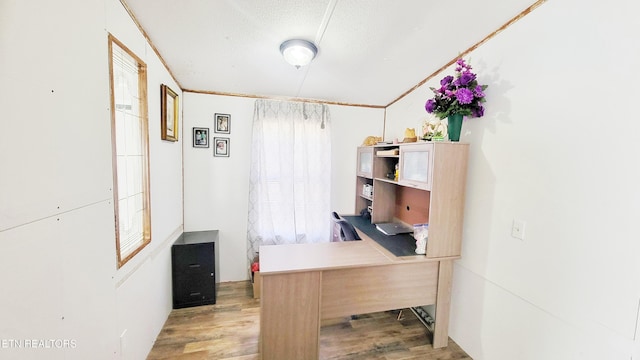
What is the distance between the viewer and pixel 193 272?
2406mm

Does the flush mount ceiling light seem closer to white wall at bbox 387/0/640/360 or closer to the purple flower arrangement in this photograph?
the purple flower arrangement

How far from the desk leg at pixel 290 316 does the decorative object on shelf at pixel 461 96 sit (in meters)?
1.57

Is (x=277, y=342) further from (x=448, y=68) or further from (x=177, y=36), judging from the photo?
(x=448, y=68)

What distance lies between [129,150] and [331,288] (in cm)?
166

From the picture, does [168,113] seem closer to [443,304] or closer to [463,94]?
[463,94]

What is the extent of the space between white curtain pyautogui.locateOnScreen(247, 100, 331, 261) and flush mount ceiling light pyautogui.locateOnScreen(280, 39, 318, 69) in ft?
3.40

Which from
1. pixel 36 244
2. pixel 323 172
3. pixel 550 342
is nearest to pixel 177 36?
pixel 36 244

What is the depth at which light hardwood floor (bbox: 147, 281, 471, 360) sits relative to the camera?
1.90 meters

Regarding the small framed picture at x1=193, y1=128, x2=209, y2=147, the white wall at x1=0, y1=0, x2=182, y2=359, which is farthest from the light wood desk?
the small framed picture at x1=193, y1=128, x2=209, y2=147

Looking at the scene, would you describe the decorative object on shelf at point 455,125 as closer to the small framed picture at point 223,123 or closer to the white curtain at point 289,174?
the white curtain at point 289,174

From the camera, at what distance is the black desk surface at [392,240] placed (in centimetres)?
203

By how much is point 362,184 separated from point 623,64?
2.39 metres

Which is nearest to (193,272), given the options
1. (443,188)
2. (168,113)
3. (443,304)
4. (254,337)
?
(254,337)

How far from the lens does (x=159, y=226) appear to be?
201 cm
